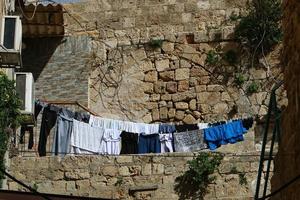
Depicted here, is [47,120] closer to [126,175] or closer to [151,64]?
[126,175]

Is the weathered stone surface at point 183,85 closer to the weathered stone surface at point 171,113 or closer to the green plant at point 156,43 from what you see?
the weathered stone surface at point 171,113

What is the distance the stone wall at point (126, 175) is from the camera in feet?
44.9

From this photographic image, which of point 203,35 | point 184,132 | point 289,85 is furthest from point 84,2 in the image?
point 289,85

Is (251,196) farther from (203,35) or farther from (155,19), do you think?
(155,19)

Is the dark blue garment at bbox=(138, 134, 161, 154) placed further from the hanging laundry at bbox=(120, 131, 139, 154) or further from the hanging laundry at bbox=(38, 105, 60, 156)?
the hanging laundry at bbox=(38, 105, 60, 156)

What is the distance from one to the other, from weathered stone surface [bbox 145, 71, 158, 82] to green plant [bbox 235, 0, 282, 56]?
6.70ft

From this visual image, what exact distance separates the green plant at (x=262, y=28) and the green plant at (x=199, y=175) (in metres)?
4.27

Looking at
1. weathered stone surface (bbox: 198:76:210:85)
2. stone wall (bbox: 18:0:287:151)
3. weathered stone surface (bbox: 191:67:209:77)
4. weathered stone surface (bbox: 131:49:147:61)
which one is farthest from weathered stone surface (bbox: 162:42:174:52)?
weathered stone surface (bbox: 198:76:210:85)

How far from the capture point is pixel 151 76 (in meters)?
18.1

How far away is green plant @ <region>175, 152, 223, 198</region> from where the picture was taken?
1368cm

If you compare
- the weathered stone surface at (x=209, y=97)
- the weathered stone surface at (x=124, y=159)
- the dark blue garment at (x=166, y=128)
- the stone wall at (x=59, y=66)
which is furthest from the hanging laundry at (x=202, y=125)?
the stone wall at (x=59, y=66)

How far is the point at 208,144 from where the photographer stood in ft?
50.6

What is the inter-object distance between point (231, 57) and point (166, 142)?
3133 millimetres

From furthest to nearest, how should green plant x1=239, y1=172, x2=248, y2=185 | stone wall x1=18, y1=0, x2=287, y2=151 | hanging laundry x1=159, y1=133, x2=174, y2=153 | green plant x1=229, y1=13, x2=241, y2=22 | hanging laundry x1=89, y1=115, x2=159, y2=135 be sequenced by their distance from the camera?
1. green plant x1=229, y1=13, x2=241, y2=22
2. stone wall x1=18, y1=0, x2=287, y2=151
3. hanging laundry x1=89, y1=115, x2=159, y2=135
4. hanging laundry x1=159, y1=133, x2=174, y2=153
5. green plant x1=239, y1=172, x2=248, y2=185
